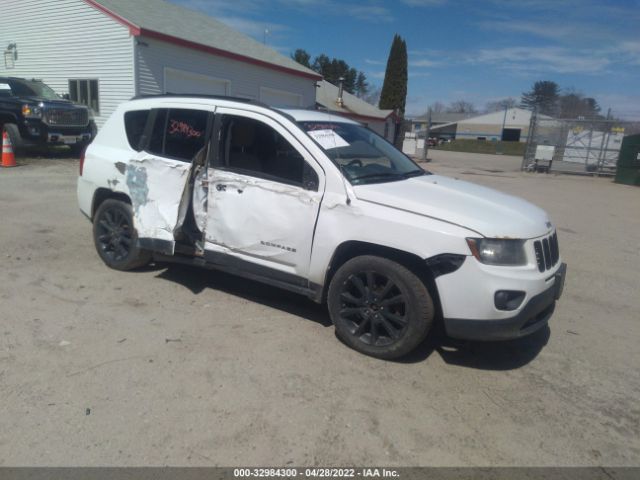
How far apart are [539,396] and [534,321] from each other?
0.53 m

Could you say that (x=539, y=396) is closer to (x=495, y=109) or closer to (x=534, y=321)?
(x=534, y=321)

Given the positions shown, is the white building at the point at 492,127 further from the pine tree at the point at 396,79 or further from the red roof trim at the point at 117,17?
the red roof trim at the point at 117,17

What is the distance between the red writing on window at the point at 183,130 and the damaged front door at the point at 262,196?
0.29 metres

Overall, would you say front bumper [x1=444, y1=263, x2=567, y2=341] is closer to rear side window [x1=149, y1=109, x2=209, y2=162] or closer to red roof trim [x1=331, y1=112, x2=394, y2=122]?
rear side window [x1=149, y1=109, x2=209, y2=162]

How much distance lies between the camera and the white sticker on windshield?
3.87 meters

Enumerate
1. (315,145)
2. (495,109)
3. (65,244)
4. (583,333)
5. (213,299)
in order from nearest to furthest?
1. (315,145)
2. (583,333)
3. (213,299)
4. (65,244)
5. (495,109)

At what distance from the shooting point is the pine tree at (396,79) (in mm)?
43469

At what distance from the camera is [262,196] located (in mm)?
3943

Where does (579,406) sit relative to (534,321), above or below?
below

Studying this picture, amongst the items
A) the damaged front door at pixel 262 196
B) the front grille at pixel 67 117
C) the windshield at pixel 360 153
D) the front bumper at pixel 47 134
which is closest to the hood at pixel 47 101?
the front grille at pixel 67 117

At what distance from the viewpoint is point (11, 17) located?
17.9 metres

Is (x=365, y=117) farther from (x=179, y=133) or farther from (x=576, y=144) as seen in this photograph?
(x=179, y=133)

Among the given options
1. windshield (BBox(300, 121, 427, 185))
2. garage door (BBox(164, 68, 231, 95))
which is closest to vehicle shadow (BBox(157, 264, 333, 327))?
windshield (BBox(300, 121, 427, 185))

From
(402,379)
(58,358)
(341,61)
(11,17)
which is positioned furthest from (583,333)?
(341,61)
